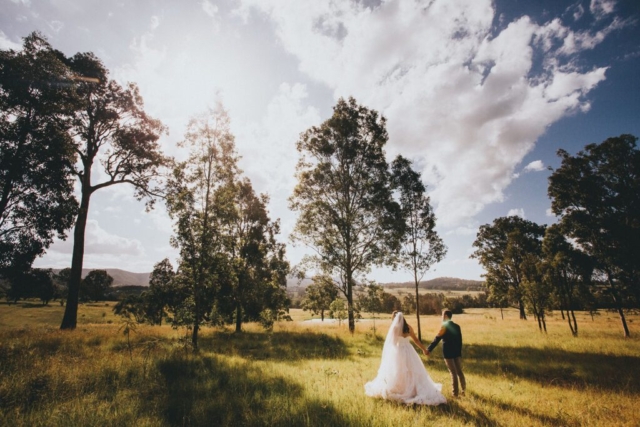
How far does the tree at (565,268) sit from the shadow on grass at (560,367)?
1151 centimetres

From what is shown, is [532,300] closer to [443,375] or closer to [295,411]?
[443,375]

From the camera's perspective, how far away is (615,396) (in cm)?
726

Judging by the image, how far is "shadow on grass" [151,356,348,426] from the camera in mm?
5117

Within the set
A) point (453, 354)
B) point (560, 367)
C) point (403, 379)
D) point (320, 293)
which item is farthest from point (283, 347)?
point (560, 367)

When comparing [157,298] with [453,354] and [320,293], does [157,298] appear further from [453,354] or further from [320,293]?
[320,293]

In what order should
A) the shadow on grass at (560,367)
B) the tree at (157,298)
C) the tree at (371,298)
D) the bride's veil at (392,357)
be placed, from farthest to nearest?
1. the tree at (371,298)
2. the tree at (157,298)
3. the shadow on grass at (560,367)
4. the bride's veil at (392,357)

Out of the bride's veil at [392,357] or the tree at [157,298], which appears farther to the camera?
the tree at [157,298]

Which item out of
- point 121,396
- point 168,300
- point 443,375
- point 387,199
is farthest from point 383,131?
point 121,396

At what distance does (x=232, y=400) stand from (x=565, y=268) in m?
29.4

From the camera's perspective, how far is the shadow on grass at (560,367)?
893 centimetres

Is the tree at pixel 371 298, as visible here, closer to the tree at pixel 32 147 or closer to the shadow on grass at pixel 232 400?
the shadow on grass at pixel 232 400

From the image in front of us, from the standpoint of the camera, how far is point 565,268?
73.4ft

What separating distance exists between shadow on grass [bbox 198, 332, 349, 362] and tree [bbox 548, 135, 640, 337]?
20.3m

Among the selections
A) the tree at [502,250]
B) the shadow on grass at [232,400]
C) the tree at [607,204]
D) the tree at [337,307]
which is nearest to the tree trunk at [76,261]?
the shadow on grass at [232,400]
